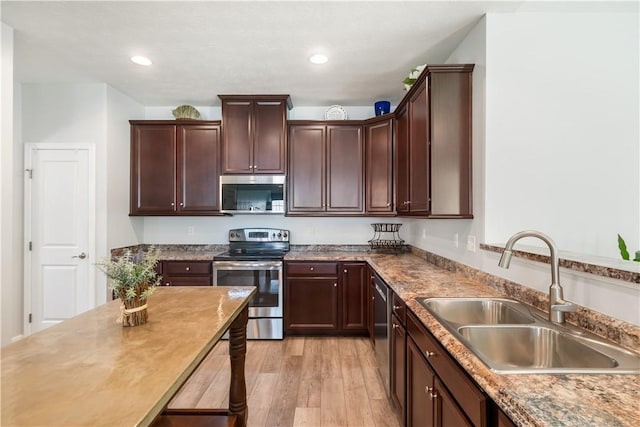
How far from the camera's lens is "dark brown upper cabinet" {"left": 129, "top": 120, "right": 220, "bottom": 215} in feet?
12.4

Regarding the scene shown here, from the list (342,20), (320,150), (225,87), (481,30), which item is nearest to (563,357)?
(481,30)

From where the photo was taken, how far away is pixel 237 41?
→ 2512 mm

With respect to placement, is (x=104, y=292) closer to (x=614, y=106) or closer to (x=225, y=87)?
(x=225, y=87)

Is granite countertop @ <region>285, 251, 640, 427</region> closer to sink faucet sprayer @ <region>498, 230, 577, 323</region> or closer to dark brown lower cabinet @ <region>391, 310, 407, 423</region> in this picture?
sink faucet sprayer @ <region>498, 230, 577, 323</region>

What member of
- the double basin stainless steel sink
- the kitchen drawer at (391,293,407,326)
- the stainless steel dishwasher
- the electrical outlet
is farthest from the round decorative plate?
the double basin stainless steel sink

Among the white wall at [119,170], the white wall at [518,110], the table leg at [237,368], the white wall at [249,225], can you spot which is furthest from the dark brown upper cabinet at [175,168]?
the white wall at [518,110]

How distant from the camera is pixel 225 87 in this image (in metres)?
3.47

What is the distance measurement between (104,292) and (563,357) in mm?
3961

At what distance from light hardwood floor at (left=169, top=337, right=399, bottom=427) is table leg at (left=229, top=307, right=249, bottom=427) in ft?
0.93

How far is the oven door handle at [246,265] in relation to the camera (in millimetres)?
3424

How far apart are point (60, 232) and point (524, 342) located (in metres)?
4.24

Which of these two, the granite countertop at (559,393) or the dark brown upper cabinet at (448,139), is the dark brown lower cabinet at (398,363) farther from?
the dark brown upper cabinet at (448,139)

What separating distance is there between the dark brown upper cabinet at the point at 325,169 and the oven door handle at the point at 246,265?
2.26ft

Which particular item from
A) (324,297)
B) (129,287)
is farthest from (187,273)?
(129,287)
